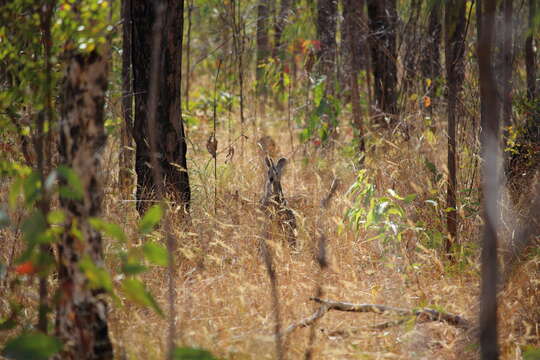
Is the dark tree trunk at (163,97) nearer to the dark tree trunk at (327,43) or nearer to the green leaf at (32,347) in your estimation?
the green leaf at (32,347)

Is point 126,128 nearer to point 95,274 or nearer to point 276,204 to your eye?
point 276,204

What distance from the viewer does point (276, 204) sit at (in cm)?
414

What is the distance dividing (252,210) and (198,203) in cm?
49

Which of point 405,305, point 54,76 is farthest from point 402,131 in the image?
point 54,76

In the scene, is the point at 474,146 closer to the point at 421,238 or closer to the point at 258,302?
the point at 421,238

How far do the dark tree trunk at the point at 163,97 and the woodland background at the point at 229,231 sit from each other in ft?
0.04

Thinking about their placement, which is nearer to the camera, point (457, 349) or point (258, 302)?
point (457, 349)

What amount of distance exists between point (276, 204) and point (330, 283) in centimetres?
88

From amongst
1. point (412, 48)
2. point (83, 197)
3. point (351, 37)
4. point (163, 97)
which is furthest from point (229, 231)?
point (412, 48)

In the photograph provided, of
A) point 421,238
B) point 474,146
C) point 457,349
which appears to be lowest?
point 457,349

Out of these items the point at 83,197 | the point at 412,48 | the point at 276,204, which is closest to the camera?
the point at 83,197

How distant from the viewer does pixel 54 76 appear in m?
2.47

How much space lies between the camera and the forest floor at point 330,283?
2.63 metres

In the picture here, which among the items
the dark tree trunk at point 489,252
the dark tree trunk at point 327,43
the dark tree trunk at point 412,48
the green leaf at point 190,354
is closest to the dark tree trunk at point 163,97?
the dark tree trunk at point 412,48
